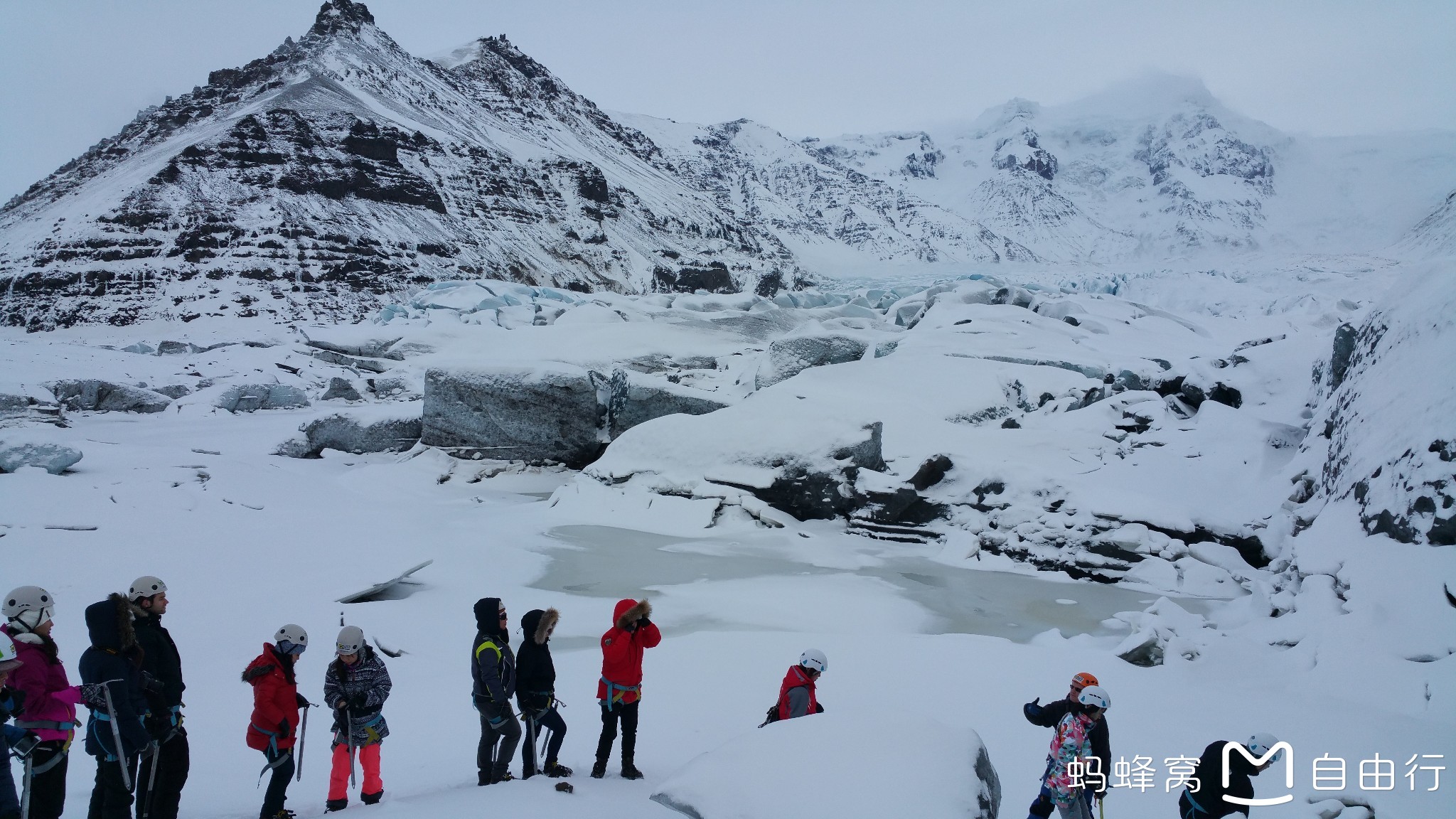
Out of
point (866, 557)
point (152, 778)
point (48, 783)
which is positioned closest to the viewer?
point (48, 783)

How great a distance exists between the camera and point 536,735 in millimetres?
3773

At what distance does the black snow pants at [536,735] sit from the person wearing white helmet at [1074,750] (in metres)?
2.26

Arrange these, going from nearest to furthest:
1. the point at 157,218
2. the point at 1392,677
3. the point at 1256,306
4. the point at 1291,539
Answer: the point at 1392,677
the point at 1291,539
the point at 1256,306
the point at 157,218

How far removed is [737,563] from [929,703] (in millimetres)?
4039

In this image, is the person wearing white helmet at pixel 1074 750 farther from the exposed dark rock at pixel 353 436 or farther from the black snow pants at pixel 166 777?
the exposed dark rock at pixel 353 436

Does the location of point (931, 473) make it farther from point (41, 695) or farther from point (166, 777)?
point (41, 695)

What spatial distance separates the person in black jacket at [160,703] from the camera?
310 centimetres

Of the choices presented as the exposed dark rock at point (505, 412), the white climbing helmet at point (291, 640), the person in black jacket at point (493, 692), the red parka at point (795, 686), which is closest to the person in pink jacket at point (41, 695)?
the white climbing helmet at point (291, 640)

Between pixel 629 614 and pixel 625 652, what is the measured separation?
18 cm

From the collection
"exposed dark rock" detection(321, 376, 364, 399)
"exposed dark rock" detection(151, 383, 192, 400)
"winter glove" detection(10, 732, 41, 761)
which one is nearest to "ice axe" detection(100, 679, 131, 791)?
"winter glove" detection(10, 732, 41, 761)

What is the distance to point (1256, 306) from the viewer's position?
116ft

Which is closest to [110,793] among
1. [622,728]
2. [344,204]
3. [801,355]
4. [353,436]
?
[622,728]

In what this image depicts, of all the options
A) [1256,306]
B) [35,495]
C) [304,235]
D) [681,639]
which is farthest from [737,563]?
[304,235]

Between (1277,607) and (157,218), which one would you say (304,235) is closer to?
(157,218)
